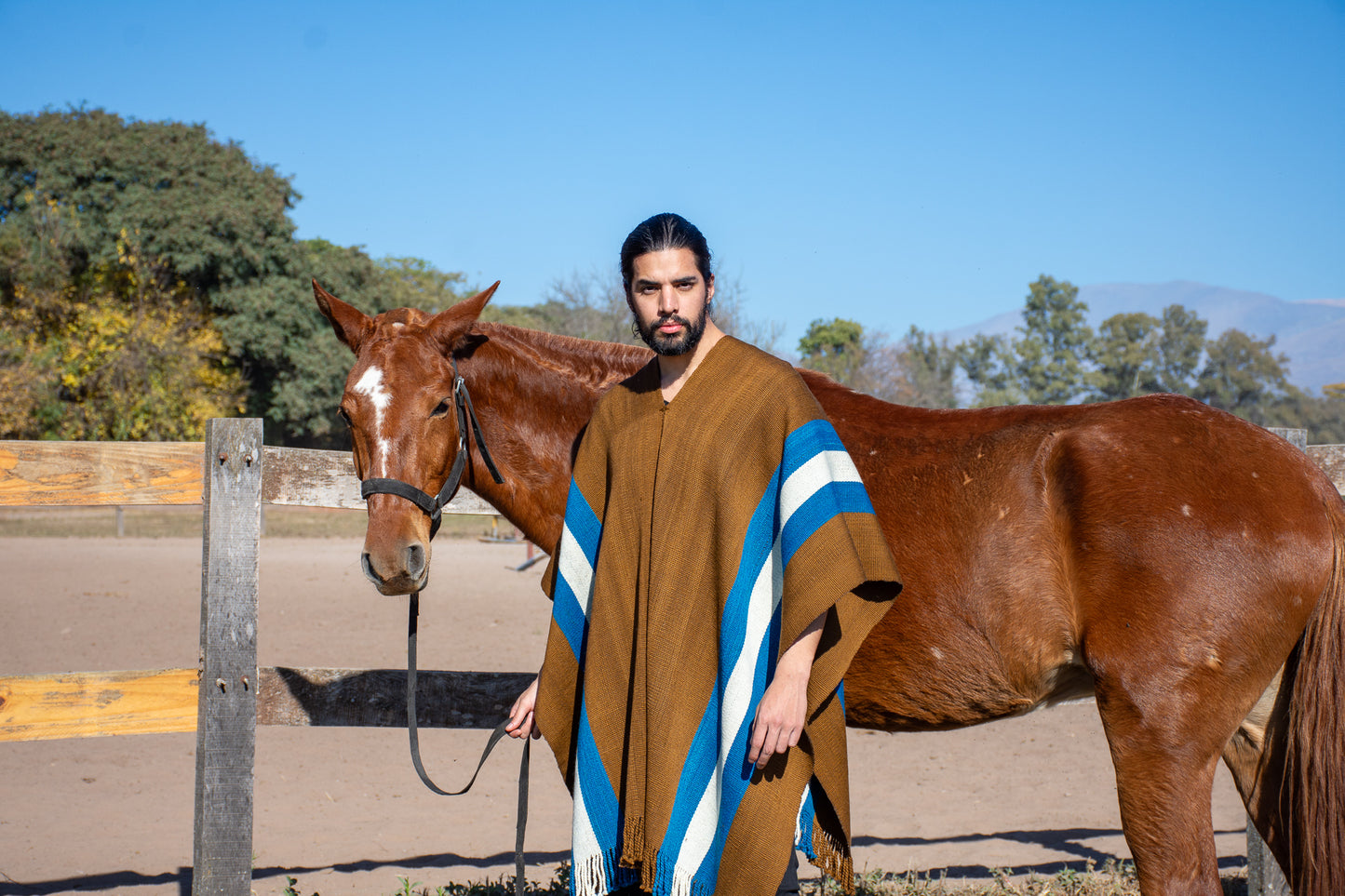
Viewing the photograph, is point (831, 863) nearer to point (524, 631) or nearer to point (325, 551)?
point (524, 631)

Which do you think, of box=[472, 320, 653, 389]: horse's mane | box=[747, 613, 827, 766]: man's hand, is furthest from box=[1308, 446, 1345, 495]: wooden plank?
box=[747, 613, 827, 766]: man's hand

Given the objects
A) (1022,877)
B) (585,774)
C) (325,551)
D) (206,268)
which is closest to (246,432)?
(585,774)

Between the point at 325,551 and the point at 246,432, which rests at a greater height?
the point at 246,432

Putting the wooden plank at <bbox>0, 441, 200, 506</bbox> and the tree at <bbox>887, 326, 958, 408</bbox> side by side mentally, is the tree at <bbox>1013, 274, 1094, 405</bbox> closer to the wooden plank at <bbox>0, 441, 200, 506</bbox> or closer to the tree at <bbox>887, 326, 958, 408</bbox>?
the tree at <bbox>887, 326, 958, 408</bbox>

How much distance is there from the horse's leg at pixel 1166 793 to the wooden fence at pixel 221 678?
198 centimetres

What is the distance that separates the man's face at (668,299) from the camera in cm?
212

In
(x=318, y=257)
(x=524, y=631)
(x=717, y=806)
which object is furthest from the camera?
(x=318, y=257)

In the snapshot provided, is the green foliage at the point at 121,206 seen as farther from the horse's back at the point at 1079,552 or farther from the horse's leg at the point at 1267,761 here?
the horse's leg at the point at 1267,761

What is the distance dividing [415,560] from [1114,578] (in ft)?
6.79

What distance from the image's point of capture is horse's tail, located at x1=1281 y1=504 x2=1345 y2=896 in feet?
8.78

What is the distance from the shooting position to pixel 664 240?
6.97 ft

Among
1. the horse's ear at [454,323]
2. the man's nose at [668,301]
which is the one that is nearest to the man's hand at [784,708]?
the man's nose at [668,301]

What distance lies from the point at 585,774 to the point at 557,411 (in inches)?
56.3

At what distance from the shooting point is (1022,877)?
14.6 feet
